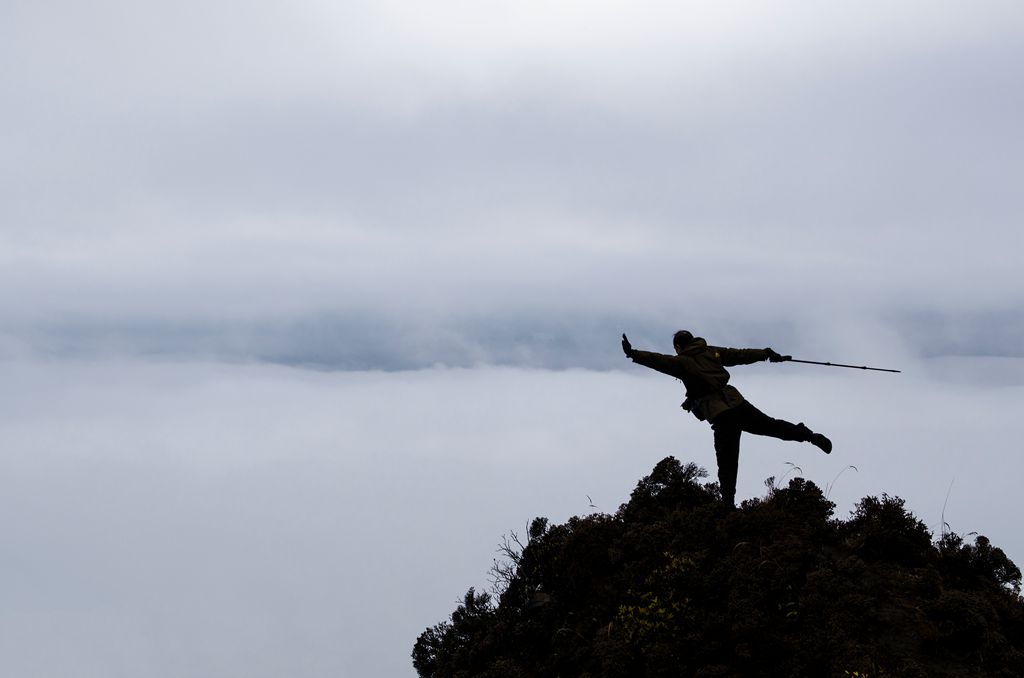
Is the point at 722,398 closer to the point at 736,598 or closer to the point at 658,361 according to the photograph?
the point at 658,361

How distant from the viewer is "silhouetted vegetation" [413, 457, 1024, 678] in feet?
43.3

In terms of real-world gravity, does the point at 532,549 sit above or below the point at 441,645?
above

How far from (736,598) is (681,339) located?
15.8 feet

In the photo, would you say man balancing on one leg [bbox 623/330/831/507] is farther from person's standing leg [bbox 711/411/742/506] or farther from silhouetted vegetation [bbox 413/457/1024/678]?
silhouetted vegetation [bbox 413/457/1024/678]

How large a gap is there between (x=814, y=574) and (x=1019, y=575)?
3.60m

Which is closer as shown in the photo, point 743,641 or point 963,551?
point 743,641

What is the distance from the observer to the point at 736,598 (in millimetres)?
13922

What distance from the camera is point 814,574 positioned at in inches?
561

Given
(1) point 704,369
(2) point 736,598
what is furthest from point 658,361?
(2) point 736,598

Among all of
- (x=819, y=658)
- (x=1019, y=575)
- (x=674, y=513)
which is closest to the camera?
(x=819, y=658)

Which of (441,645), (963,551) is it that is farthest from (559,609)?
(963,551)

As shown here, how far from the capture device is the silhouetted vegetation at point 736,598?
520 inches

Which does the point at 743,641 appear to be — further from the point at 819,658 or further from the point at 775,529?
the point at 775,529

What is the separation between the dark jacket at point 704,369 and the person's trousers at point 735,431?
8.4 inches
